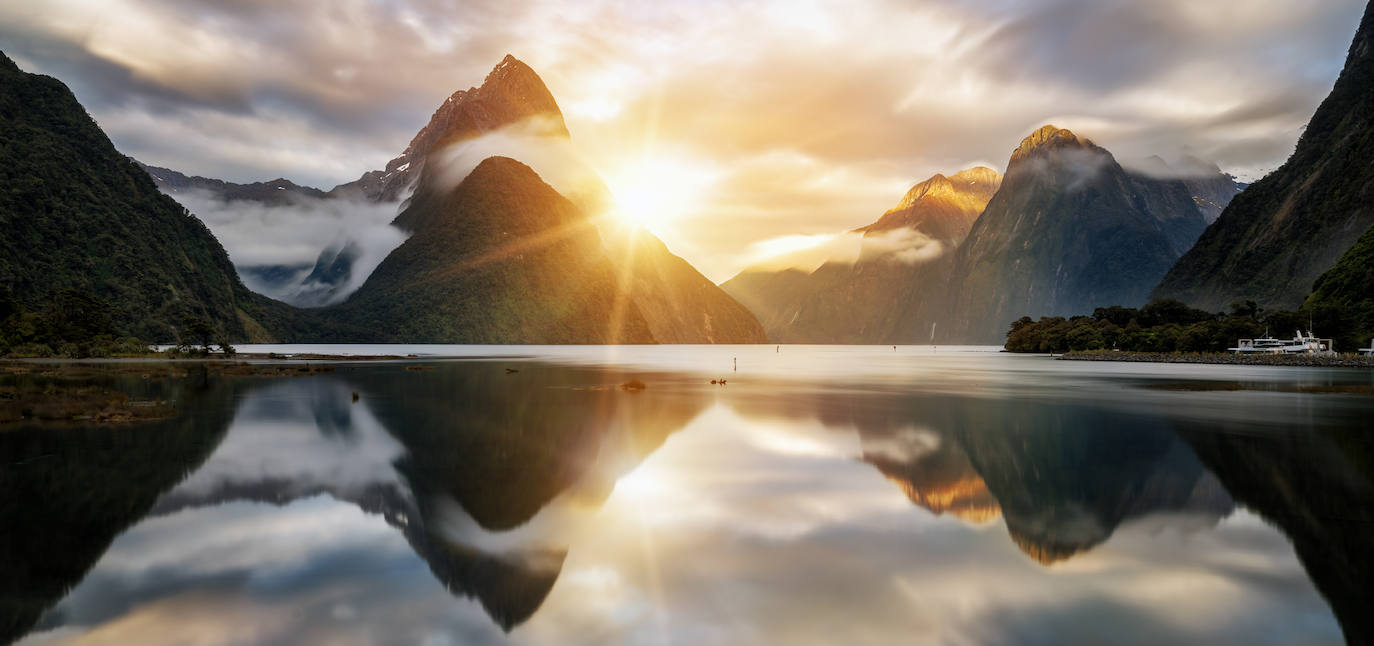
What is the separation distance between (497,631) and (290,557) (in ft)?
19.4

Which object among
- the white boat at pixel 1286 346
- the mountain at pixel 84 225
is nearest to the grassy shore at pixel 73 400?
the mountain at pixel 84 225

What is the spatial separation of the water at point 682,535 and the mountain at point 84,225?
5635 inches

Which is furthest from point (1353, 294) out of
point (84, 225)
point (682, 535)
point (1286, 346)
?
point (84, 225)

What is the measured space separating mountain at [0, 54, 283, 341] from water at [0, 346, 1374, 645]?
143137 millimetres

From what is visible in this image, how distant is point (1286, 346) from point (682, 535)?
16016cm

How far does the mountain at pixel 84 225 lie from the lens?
145m

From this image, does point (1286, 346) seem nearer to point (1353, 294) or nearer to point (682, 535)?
point (1353, 294)

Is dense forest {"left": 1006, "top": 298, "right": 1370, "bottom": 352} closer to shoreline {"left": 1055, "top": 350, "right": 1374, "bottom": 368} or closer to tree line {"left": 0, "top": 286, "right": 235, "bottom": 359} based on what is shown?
shoreline {"left": 1055, "top": 350, "right": 1374, "bottom": 368}

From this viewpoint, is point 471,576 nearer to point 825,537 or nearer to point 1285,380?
point 825,537

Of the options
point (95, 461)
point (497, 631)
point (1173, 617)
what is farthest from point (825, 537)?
point (95, 461)

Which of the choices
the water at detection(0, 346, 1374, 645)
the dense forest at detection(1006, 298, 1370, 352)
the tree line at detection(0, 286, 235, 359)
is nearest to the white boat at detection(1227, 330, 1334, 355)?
the dense forest at detection(1006, 298, 1370, 352)

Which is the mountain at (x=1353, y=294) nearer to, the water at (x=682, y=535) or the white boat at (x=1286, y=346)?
the white boat at (x=1286, y=346)

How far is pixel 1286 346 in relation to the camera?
133 m

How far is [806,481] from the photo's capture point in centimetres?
2175
